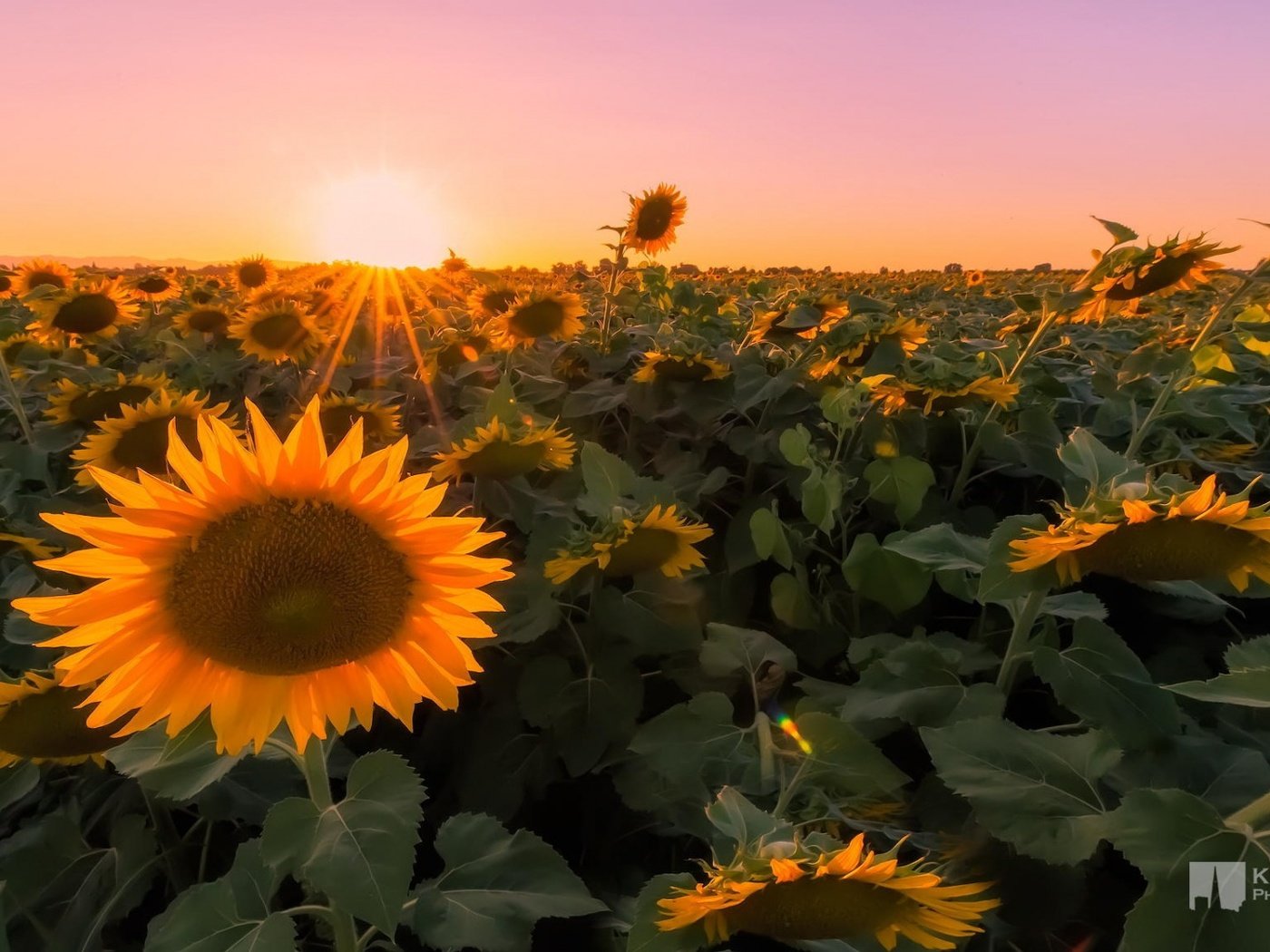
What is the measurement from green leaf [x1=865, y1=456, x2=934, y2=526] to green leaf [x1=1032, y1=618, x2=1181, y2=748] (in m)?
0.84

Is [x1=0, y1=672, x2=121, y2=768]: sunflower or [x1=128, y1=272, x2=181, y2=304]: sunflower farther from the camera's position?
[x1=128, y1=272, x2=181, y2=304]: sunflower

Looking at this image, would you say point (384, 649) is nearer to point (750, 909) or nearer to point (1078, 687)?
point (750, 909)

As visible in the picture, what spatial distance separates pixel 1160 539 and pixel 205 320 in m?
4.91

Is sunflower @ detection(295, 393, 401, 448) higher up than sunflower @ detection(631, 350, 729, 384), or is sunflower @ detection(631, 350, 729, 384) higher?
sunflower @ detection(631, 350, 729, 384)

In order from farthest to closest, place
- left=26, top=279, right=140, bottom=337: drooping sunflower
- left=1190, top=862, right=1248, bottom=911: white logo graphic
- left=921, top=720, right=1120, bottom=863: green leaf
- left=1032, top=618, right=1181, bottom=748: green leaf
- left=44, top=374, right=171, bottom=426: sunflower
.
Result: left=26, top=279, right=140, bottom=337: drooping sunflower → left=44, top=374, right=171, bottom=426: sunflower → left=1032, top=618, right=1181, bottom=748: green leaf → left=921, top=720, right=1120, bottom=863: green leaf → left=1190, top=862, right=1248, bottom=911: white logo graphic

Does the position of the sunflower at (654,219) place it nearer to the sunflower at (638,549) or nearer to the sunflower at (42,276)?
the sunflower at (638,549)

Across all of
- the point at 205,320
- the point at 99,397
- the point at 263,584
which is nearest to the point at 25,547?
the point at 263,584

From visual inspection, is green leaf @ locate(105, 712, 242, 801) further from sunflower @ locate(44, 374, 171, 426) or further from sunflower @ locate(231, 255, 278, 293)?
sunflower @ locate(231, 255, 278, 293)

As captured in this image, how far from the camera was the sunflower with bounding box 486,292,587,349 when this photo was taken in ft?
12.5

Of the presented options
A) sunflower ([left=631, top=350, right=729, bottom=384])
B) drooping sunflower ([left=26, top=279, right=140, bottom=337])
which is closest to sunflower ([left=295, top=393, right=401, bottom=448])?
sunflower ([left=631, top=350, right=729, bottom=384])

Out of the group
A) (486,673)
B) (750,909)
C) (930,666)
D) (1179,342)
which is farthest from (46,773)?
(1179,342)

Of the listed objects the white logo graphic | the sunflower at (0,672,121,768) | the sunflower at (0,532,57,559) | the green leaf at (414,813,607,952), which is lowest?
the green leaf at (414,813,607,952)

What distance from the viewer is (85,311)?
4.32 m

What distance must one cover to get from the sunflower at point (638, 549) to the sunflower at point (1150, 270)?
1477 millimetres
